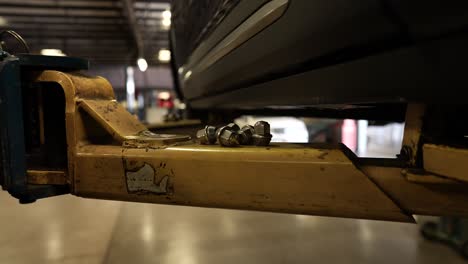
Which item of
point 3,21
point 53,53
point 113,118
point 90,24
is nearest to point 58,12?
point 90,24

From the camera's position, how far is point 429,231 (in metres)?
1.79

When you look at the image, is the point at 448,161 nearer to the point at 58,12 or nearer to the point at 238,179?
the point at 238,179

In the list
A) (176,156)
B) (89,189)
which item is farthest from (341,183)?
(89,189)

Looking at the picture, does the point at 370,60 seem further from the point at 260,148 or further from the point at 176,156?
the point at 176,156

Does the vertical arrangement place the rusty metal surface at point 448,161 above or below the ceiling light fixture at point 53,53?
below

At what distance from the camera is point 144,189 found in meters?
0.71

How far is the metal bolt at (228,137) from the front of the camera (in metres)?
0.72

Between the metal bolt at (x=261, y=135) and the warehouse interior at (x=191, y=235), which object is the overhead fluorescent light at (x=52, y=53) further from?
the metal bolt at (x=261, y=135)

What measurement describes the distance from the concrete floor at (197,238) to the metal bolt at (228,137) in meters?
0.97

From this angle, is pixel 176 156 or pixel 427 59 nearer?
pixel 427 59

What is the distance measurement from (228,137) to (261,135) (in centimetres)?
8

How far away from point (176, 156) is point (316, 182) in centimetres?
27

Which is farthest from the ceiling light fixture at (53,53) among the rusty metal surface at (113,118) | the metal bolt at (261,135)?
the metal bolt at (261,135)

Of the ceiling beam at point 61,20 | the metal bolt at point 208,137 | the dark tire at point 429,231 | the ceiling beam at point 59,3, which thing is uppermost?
the ceiling beam at point 59,3
